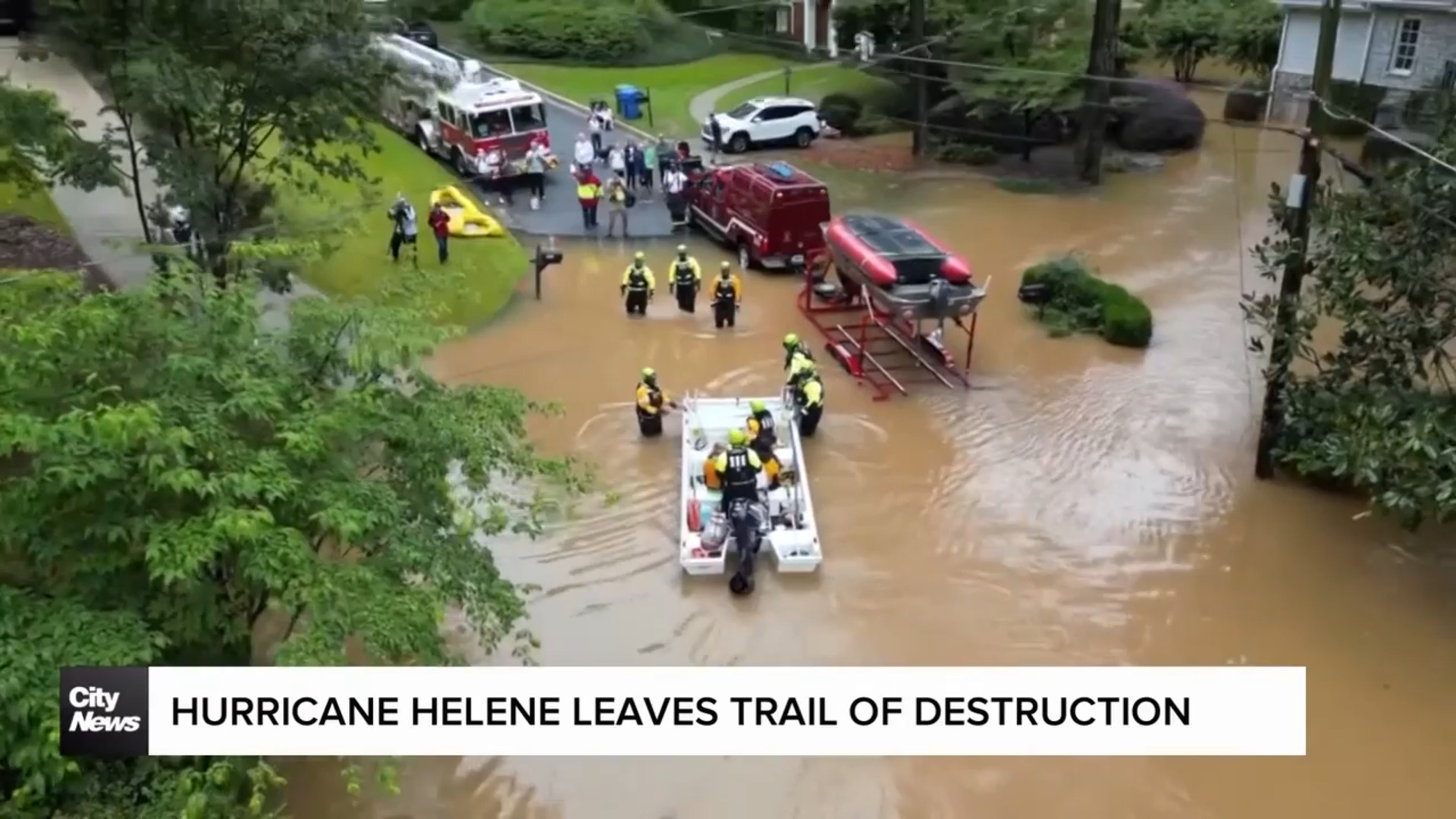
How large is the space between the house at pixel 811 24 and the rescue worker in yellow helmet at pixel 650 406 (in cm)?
2477

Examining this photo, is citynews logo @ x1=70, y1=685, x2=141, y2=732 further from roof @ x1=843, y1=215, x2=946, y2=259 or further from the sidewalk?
roof @ x1=843, y1=215, x2=946, y2=259

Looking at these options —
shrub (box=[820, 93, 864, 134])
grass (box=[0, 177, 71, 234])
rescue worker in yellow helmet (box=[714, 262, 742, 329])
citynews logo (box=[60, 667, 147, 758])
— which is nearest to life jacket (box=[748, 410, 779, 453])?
rescue worker in yellow helmet (box=[714, 262, 742, 329])

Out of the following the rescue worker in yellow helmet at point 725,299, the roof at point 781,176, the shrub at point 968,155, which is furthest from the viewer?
the shrub at point 968,155

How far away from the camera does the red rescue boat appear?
53.6ft

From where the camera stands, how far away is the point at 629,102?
104ft

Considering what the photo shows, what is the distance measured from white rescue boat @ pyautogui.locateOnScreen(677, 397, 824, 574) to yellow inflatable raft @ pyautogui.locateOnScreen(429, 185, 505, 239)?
8.45 metres

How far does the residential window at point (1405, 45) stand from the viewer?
1008 inches

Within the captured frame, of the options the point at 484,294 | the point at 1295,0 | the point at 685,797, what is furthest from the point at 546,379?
the point at 1295,0

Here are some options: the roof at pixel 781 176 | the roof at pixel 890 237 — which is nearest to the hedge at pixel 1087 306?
the roof at pixel 890 237

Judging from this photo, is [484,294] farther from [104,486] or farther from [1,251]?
[104,486]

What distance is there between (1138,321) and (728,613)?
981 centimetres

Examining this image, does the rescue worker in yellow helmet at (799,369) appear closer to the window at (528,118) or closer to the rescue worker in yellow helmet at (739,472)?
the rescue worker in yellow helmet at (739,472)

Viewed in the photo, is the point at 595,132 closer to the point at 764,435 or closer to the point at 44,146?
the point at 44,146

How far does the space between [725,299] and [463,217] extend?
20.7 ft
